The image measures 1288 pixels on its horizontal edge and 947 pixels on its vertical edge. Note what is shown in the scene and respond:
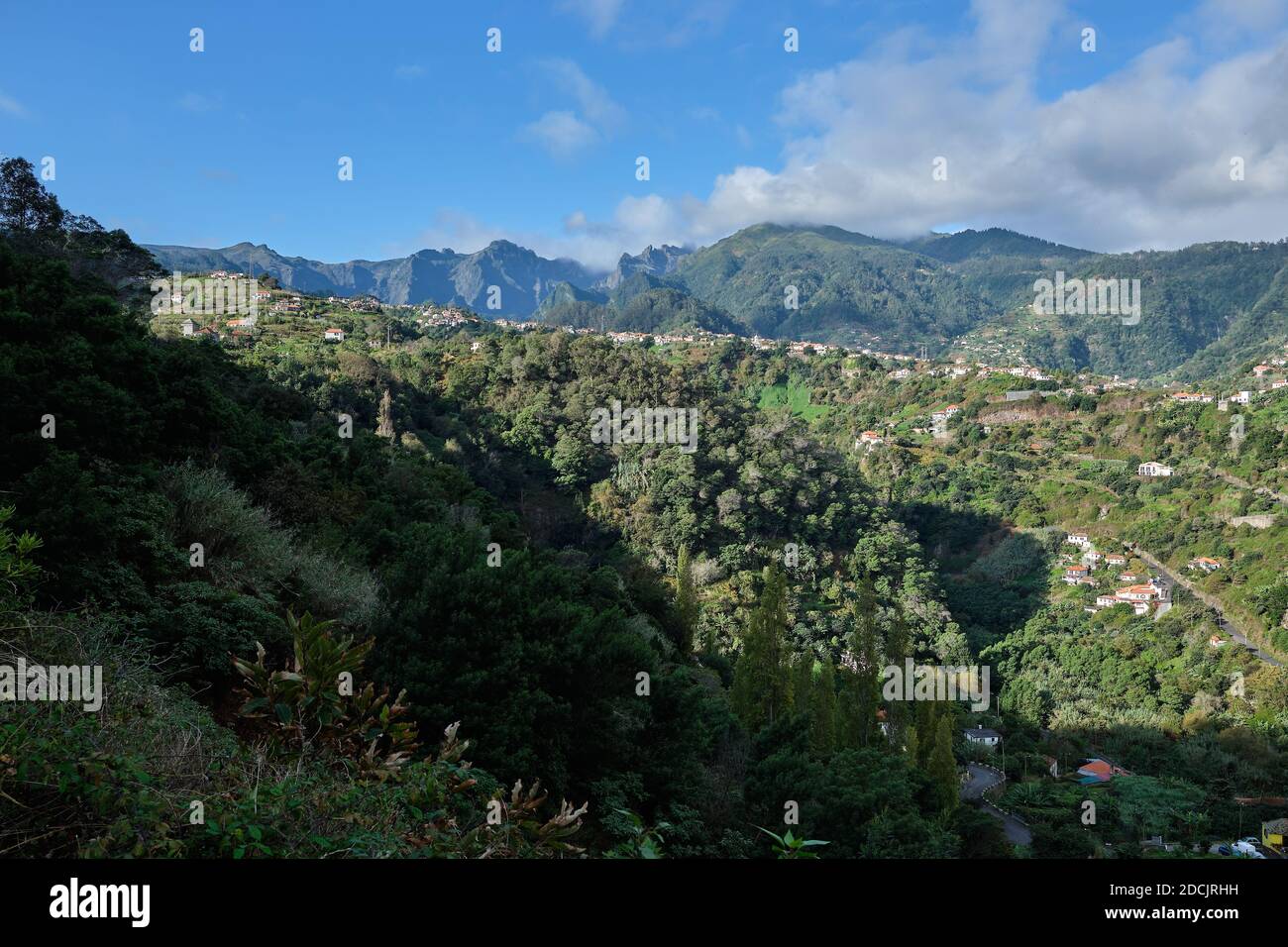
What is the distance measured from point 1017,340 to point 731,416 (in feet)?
528

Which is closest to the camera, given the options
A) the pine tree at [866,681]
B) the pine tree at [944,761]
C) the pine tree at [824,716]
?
the pine tree at [824,716]

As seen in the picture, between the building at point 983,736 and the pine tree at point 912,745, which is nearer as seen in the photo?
the pine tree at point 912,745

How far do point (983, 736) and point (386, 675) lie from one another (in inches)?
1249

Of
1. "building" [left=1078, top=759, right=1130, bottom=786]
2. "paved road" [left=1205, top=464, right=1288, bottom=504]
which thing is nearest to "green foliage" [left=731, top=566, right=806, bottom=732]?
"building" [left=1078, top=759, right=1130, bottom=786]

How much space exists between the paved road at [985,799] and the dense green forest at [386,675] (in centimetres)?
76

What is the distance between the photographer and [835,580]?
39.3 meters

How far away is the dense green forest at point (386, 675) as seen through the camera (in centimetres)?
289

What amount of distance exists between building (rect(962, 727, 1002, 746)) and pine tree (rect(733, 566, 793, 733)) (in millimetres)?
15797

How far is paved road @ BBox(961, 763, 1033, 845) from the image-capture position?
21327 mm

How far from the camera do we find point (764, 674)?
63.2 feet

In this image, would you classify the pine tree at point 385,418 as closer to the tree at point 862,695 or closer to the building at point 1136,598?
the tree at point 862,695

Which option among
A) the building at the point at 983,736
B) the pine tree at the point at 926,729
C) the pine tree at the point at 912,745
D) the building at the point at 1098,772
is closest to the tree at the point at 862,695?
the pine tree at the point at 912,745

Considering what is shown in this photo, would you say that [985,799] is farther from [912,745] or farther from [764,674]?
[764,674]
